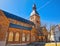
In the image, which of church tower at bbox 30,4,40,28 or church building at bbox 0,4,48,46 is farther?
church tower at bbox 30,4,40,28

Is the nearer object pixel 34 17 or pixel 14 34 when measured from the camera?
pixel 14 34

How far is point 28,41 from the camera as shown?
110ft

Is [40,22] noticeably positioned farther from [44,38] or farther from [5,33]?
[5,33]

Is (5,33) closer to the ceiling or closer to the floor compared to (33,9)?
closer to the floor

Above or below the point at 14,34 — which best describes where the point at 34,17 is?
above

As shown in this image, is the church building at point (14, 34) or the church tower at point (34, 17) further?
the church tower at point (34, 17)

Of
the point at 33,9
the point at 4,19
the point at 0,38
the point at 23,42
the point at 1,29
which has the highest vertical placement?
the point at 33,9

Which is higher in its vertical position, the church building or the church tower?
the church tower

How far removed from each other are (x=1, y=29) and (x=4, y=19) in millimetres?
3644

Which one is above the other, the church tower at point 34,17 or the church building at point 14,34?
the church tower at point 34,17

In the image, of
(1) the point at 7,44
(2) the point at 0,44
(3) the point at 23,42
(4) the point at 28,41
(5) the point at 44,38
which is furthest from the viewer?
(5) the point at 44,38

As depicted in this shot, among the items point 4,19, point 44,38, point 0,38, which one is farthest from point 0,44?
point 44,38

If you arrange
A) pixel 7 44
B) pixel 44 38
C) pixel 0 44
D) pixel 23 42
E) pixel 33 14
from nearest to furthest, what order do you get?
pixel 0 44 → pixel 7 44 → pixel 23 42 → pixel 44 38 → pixel 33 14

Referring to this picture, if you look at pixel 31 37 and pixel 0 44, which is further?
pixel 31 37
